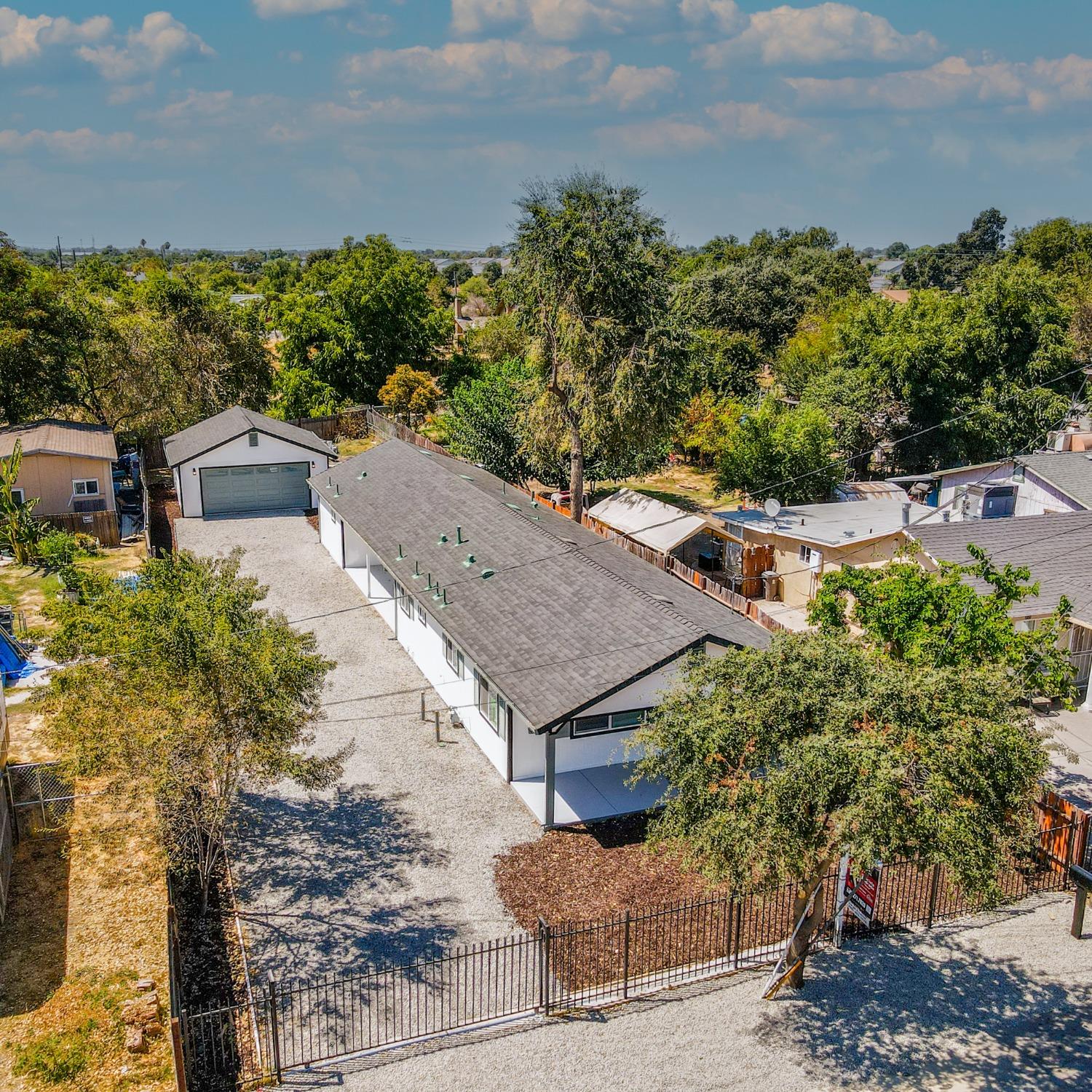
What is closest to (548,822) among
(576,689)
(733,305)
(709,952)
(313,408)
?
(576,689)

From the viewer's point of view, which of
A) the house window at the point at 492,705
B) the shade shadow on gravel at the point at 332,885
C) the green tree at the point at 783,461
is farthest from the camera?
the green tree at the point at 783,461

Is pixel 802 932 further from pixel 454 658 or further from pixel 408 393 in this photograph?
pixel 408 393

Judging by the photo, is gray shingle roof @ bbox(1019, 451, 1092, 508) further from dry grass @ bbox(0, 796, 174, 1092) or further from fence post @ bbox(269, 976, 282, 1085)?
dry grass @ bbox(0, 796, 174, 1092)

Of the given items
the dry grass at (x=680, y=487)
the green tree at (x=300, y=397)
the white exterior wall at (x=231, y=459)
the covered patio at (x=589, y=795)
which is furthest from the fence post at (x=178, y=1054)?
the green tree at (x=300, y=397)

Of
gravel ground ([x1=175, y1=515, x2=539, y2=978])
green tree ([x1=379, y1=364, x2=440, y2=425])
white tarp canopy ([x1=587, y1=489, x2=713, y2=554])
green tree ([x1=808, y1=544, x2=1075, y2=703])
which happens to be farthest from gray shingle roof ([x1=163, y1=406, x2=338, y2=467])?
green tree ([x1=808, y1=544, x2=1075, y2=703])

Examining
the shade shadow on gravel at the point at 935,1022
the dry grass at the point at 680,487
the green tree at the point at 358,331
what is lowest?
the shade shadow on gravel at the point at 935,1022

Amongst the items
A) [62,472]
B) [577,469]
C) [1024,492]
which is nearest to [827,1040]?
[577,469]

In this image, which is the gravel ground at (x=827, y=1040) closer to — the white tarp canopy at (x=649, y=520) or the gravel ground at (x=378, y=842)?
the gravel ground at (x=378, y=842)
